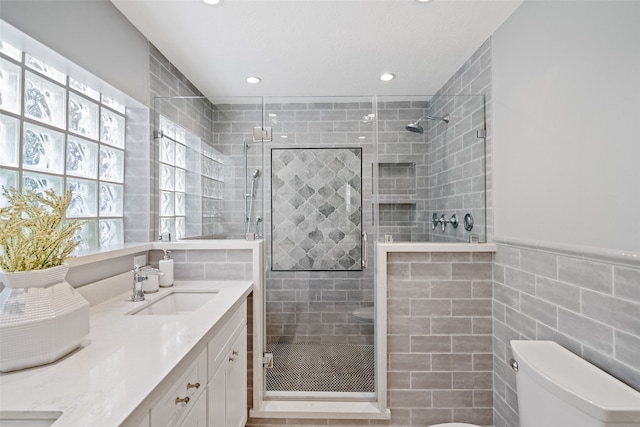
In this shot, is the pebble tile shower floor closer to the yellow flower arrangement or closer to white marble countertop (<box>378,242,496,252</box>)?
white marble countertop (<box>378,242,496,252</box>)

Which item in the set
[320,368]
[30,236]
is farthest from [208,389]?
[320,368]

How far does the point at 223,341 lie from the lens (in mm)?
1570

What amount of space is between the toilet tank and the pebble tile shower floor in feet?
3.51

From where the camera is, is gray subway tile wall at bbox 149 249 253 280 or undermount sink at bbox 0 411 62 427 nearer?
undermount sink at bbox 0 411 62 427

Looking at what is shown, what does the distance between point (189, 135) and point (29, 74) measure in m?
0.90

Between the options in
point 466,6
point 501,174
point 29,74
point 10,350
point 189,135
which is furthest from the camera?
point 189,135

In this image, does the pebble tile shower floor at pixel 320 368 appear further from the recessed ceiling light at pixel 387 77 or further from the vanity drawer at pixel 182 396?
the recessed ceiling light at pixel 387 77

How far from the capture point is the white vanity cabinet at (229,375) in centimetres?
143

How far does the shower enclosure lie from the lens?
7.25 feet

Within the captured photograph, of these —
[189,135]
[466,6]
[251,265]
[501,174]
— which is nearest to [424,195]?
[501,174]

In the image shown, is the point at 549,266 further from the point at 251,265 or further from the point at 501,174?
the point at 251,265

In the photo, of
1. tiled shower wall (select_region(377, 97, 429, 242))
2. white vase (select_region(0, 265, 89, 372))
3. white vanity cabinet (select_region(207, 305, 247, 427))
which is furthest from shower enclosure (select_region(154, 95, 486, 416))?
white vase (select_region(0, 265, 89, 372))

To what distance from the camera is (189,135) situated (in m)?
Result: 2.29

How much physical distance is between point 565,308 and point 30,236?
2165 mm
